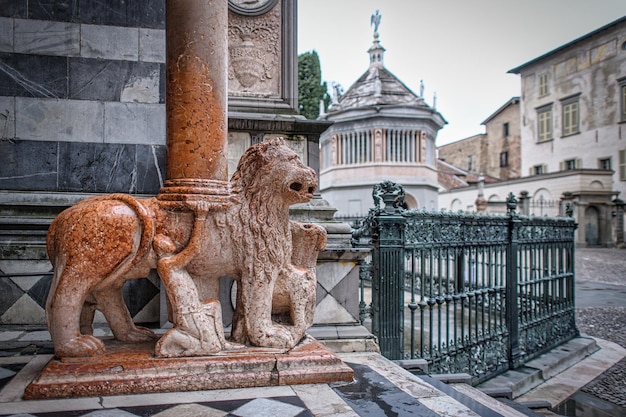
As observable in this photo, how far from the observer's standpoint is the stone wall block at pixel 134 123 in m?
4.38

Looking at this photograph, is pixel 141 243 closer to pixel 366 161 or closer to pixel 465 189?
pixel 366 161

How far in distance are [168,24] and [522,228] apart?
5346 millimetres

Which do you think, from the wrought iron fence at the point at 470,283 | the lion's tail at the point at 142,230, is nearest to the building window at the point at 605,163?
the wrought iron fence at the point at 470,283

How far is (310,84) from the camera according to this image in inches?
1086

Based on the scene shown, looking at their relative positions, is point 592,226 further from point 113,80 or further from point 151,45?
point 113,80

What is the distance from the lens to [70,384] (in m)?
2.68

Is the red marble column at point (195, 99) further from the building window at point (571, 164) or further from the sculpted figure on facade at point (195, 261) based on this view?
the building window at point (571, 164)

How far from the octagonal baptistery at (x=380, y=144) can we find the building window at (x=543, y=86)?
1070cm

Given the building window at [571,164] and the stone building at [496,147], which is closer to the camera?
the building window at [571,164]

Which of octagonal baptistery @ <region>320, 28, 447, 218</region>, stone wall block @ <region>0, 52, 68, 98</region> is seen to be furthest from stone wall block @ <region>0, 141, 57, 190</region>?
octagonal baptistery @ <region>320, 28, 447, 218</region>

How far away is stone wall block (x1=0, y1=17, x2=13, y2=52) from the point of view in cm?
427

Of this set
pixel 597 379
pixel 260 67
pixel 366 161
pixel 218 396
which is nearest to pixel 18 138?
pixel 260 67

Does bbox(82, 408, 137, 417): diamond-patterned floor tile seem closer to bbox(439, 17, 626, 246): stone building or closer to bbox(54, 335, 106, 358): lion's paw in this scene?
bbox(54, 335, 106, 358): lion's paw

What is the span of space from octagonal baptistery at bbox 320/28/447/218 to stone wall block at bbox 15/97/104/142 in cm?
2345
